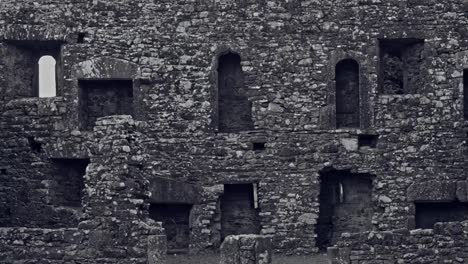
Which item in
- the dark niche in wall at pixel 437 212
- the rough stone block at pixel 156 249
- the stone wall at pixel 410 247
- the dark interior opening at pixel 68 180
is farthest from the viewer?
the dark interior opening at pixel 68 180

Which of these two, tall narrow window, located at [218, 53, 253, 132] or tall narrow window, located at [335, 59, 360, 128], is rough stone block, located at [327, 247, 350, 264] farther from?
tall narrow window, located at [218, 53, 253, 132]

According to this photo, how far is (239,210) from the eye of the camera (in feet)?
87.6

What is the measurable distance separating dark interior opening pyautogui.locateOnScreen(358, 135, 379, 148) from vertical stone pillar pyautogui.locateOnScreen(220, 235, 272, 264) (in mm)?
7096

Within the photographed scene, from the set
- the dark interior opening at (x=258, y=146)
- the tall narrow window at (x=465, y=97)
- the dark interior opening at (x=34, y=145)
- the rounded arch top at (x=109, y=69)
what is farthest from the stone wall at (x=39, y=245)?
the tall narrow window at (x=465, y=97)

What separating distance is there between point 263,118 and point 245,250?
7017 millimetres

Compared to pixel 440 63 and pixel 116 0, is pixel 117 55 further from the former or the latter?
pixel 440 63

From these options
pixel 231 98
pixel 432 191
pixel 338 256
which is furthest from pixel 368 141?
pixel 338 256

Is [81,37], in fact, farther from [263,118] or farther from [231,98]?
[263,118]

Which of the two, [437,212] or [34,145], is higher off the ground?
[34,145]

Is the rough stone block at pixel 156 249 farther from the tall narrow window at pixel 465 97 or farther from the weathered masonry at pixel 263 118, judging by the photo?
the tall narrow window at pixel 465 97

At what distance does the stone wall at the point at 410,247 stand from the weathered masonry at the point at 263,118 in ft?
14.3

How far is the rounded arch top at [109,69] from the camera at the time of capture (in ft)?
86.8

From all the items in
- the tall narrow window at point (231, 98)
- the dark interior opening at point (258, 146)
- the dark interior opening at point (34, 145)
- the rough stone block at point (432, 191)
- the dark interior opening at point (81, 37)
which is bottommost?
the rough stone block at point (432, 191)

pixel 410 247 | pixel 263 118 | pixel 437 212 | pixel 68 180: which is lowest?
pixel 410 247
